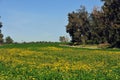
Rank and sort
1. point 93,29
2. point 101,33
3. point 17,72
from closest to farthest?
point 17,72, point 101,33, point 93,29

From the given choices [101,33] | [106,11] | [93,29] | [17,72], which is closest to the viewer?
[17,72]

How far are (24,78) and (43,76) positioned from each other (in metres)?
1.20

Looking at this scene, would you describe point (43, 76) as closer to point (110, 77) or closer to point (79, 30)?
point (110, 77)

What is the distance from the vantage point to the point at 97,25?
5148 inches

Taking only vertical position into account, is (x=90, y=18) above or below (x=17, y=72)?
above

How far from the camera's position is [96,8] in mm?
135750

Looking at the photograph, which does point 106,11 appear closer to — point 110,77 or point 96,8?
point 96,8

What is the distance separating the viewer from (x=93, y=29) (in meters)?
134

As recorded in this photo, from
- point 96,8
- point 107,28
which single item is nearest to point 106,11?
point 107,28

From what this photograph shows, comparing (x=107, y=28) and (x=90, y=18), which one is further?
(x=90, y=18)

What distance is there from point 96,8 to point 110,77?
116810mm

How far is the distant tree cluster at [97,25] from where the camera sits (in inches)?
4166

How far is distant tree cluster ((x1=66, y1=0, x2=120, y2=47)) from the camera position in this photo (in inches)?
4166

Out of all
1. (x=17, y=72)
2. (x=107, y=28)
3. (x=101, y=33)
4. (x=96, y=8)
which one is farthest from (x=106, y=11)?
(x=17, y=72)
